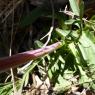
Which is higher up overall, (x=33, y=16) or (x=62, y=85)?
(x=33, y=16)

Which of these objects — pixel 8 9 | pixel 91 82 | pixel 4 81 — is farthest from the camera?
pixel 8 9

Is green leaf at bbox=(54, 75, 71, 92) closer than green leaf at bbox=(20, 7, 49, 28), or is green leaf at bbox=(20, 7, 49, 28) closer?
green leaf at bbox=(54, 75, 71, 92)

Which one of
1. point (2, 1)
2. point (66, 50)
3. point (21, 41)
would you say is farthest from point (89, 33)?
point (2, 1)

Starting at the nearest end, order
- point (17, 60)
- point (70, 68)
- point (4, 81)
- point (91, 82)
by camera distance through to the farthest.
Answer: point (17, 60) → point (91, 82) → point (70, 68) → point (4, 81)

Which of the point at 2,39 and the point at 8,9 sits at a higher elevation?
the point at 8,9

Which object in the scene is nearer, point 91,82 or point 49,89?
point 91,82

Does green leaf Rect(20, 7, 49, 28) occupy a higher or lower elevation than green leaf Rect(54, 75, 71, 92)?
higher

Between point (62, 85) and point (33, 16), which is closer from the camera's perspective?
point (62, 85)

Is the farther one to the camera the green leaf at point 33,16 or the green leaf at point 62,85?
the green leaf at point 33,16

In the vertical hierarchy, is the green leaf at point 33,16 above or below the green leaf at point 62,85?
above

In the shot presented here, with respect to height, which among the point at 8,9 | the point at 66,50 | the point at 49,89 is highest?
the point at 8,9

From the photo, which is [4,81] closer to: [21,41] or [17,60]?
[21,41]
